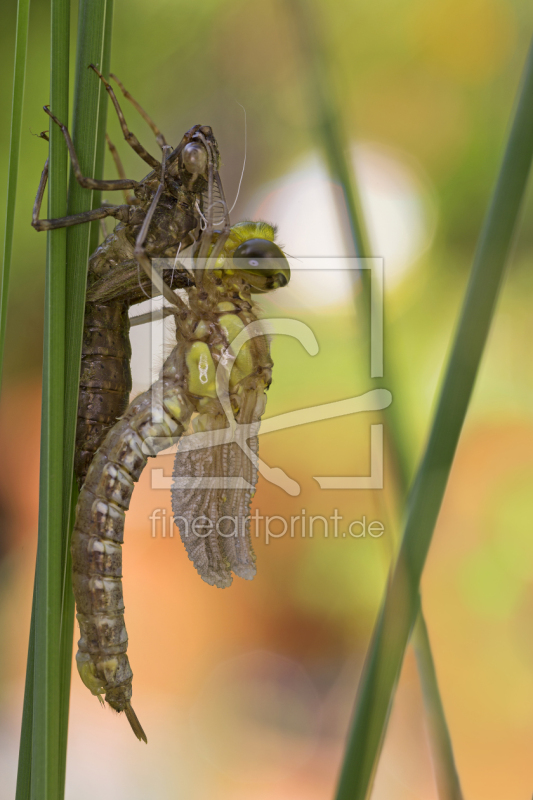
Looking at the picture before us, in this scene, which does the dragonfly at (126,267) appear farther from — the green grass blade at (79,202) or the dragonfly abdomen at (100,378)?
the green grass blade at (79,202)

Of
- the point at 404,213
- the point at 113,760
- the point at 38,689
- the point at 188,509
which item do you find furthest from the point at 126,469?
the point at 113,760

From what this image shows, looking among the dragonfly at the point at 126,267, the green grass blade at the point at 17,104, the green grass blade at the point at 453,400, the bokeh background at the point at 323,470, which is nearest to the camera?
the green grass blade at the point at 453,400

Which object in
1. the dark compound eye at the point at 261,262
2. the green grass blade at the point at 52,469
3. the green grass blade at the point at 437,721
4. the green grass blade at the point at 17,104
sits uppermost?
the green grass blade at the point at 17,104

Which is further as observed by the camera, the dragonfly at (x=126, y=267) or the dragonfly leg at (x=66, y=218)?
the dragonfly at (x=126, y=267)

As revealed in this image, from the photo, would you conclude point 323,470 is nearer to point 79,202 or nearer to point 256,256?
point 256,256

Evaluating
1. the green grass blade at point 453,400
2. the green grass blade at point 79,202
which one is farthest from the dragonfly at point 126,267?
the green grass blade at point 453,400

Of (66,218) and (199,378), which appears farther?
(199,378)

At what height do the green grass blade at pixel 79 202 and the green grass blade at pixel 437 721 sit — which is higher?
the green grass blade at pixel 79 202

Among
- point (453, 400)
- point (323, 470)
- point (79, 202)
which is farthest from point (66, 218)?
point (323, 470)
